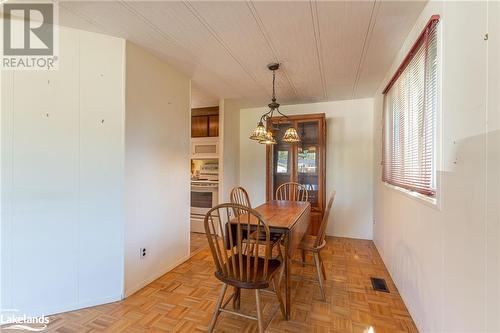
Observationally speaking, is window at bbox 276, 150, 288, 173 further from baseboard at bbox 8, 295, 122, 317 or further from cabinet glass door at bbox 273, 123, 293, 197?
baseboard at bbox 8, 295, 122, 317

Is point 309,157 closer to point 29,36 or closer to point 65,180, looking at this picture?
point 65,180

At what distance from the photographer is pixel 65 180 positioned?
75.8 inches

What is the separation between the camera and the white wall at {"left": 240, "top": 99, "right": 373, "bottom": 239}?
382 centimetres

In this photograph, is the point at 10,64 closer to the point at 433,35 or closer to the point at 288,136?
the point at 288,136

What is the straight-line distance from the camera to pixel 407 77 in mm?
1986

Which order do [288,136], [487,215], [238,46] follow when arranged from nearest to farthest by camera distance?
[487,215]
[238,46]
[288,136]

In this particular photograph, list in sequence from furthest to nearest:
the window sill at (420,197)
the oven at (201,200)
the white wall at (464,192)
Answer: the oven at (201,200) → the window sill at (420,197) → the white wall at (464,192)

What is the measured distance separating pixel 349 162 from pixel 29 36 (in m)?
4.16

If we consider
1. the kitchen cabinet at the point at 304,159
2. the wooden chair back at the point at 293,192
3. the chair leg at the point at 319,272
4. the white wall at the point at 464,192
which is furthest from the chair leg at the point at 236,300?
the kitchen cabinet at the point at 304,159

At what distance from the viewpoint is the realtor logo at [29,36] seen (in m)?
1.72

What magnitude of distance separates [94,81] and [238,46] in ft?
4.40

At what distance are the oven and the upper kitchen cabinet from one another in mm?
912

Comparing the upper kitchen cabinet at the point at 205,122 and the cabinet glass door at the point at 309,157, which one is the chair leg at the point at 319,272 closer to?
the cabinet glass door at the point at 309,157

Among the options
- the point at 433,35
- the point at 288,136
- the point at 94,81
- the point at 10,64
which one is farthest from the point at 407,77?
the point at 10,64
